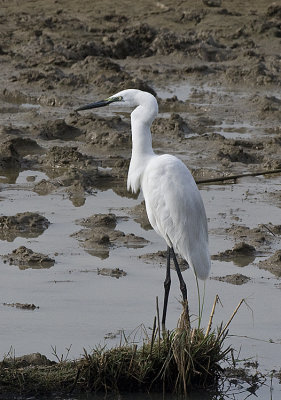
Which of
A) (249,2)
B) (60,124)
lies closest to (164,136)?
(60,124)

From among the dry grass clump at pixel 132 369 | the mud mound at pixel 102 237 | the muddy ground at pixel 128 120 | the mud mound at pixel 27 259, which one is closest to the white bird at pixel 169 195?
the dry grass clump at pixel 132 369

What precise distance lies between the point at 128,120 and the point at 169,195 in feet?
21.6

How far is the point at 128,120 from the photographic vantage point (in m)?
12.8

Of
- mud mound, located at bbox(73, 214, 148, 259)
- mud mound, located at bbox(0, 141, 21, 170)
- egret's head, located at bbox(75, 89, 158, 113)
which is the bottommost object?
mud mound, located at bbox(73, 214, 148, 259)

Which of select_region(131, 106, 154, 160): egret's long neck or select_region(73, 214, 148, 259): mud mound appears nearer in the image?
select_region(131, 106, 154, 160): egret's long neck

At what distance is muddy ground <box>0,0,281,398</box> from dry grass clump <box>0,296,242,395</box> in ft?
2.14

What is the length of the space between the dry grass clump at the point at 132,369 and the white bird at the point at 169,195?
2.70 ft

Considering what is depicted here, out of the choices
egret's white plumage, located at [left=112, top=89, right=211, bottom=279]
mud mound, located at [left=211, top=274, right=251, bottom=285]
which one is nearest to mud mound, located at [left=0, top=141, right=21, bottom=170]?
mud mound, located at [left=211, top=274, right=251, bottom=285]

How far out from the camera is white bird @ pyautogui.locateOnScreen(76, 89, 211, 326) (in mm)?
6289

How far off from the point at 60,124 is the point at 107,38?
525 cm

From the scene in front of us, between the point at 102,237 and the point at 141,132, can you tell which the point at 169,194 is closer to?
the point at 141,132

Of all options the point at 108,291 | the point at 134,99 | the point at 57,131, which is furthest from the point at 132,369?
the point at 57,131

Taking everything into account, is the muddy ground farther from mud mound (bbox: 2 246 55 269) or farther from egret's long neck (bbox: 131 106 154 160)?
egret's long neck (bbox: 131 106 154 160)

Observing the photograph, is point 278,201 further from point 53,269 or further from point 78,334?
point 78,334
